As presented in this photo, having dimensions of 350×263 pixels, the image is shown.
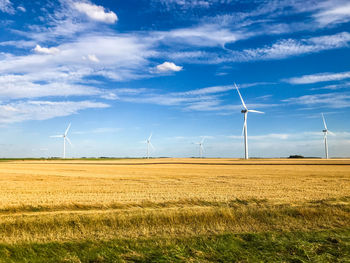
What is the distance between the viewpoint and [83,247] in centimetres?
1078

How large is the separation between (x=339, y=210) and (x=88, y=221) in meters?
12.2

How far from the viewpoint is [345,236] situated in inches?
459

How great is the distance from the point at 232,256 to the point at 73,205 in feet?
40.0

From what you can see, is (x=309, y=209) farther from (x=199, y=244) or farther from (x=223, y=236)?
(x=199, y=244)

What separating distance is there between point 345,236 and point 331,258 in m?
2.79

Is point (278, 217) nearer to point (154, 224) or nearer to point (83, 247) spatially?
point (154, 224)

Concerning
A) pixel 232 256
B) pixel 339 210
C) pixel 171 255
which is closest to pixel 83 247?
pixel 171 255

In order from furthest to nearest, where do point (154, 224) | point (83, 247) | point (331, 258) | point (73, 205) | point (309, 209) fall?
point (73, 205)
point (309, 209)
point (154, 224)
point (83, 247)
point (331, 258)

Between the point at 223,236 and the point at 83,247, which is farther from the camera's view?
the point at 223,236

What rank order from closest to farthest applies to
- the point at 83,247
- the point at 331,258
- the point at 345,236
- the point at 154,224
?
1. the point at 331,258
2. the point at 83,247
3. the point at 345,236
4. the point at 154,224

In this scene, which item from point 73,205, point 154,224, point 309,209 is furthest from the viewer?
point 73,205

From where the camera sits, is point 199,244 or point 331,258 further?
point 199,244

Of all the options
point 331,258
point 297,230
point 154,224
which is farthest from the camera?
point 154,224

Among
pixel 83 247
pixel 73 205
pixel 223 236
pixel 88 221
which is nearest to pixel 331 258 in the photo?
pixel 223 236
